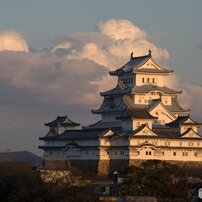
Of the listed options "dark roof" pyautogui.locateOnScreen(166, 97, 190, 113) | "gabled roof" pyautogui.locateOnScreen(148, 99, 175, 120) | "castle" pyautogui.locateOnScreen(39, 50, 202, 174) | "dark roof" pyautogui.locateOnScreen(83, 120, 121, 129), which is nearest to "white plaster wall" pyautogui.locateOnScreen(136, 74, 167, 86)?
"castle" pyautogui.locateOnScreen(39, 50, 202, 174)

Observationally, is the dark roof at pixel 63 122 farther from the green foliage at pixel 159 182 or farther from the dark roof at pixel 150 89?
the green foliage at pixel 159 182

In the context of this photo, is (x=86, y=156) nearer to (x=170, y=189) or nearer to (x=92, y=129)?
(x=92, y=129)

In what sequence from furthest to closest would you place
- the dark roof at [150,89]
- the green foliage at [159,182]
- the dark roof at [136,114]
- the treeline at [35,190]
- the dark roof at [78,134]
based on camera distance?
the dark roof at [150,89] < the dark roof at [78,134] < the dark roof at [136,114] < the green foliage at [159,182] < the treeline at [35,190]

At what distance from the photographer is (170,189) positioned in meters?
64.2

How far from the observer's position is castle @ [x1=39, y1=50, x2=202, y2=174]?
246 feet

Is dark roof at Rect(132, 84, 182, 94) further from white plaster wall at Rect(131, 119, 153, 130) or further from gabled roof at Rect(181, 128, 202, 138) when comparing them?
gabled roof at Rect(181, 128, 202, 138)

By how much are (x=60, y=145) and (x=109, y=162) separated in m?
6.68

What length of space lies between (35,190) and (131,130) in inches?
586

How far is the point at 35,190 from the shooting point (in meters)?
62.1

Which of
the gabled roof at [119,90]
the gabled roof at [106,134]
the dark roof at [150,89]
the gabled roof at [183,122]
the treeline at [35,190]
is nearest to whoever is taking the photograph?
the treeline at [35,190]

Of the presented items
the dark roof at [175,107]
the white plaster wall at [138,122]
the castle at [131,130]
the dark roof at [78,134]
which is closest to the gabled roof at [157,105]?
the castle at [131,130]

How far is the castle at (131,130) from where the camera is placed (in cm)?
7488

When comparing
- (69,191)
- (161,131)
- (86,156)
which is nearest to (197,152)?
(161,131)

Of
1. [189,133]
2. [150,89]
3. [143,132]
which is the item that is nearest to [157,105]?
[150,89]
